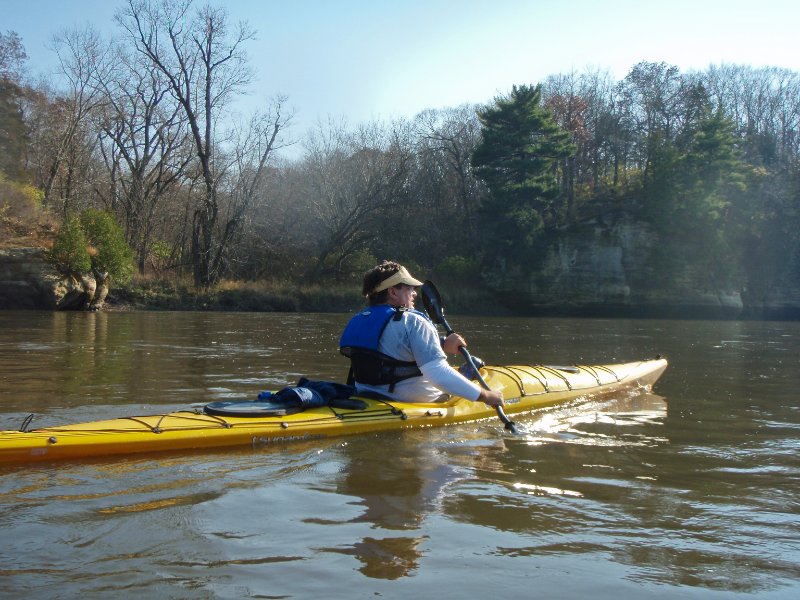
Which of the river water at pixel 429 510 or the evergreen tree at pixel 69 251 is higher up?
the evergreen tree at pixel 69 251

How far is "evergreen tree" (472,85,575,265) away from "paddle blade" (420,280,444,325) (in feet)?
73.6

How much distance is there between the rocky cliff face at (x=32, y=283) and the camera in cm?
2025

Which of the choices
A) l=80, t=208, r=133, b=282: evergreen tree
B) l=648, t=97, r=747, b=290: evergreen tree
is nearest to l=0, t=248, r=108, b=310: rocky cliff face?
l=80, t=208, r=133, b=282: evergreen tree

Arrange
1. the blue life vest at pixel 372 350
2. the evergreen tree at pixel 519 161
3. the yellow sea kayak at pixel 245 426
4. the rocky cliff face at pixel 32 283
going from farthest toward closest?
the evergreen tree at pixel 519 161, the rocky cliff face at pixel 32 283, the blue life vest at pixel 372 350, the yellow sea kayak at pixel 245 426

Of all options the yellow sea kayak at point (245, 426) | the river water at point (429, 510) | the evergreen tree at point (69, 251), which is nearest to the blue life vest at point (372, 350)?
the yellow sea kayak at point (245, 426)

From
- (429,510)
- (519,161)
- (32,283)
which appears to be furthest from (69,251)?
(429,510)

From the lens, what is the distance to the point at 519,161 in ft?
93.0

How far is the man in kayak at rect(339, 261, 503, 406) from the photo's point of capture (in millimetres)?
4754

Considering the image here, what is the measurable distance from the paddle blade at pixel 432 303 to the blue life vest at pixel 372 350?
1148 mm

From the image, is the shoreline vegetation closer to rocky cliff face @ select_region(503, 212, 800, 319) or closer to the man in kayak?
rocky cliff face @ select_region(503, 212, 800, 319)

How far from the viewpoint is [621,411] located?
639 cm

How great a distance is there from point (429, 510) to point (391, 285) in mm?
1751

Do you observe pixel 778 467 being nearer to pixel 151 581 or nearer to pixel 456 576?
pixel 456 576

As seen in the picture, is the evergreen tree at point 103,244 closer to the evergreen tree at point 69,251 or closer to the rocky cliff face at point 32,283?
the evergreen tree at point 69,251
